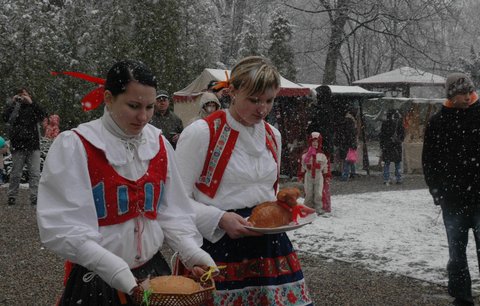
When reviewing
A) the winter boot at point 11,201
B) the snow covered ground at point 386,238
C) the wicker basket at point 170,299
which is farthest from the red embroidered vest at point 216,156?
the winter boot at point 11,201

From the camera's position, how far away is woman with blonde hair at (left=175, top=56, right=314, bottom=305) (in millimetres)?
3227

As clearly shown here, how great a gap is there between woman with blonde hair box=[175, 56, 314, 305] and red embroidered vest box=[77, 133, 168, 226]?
0.59 metres

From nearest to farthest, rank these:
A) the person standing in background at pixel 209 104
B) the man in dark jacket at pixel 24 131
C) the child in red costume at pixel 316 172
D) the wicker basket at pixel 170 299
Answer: the wicker basket at pixel 170 299 < the person standing in background at pixel 209 104 < the child in red costume at pixel 316 172 < the man in dark jacket at pixel 24 131

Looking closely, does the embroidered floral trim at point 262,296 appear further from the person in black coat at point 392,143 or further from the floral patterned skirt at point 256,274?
the person in black coat at point 392,143

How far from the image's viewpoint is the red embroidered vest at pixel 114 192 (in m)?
2.53

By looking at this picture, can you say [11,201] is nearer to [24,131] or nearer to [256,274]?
[24,131]

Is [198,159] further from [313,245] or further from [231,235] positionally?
[313,245]

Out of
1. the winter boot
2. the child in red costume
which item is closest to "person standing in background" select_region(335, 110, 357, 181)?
the child in red costume

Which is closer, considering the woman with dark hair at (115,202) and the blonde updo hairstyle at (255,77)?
the woman with dark hair at (115,202)

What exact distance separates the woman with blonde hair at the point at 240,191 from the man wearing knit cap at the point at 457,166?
8.35 feet

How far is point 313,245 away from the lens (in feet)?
27.3

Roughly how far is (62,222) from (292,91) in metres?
14.0

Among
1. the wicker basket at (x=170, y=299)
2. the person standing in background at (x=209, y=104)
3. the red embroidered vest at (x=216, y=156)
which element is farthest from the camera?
the person standing in background at (x=209, y=104)

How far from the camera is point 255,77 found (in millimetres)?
3197
